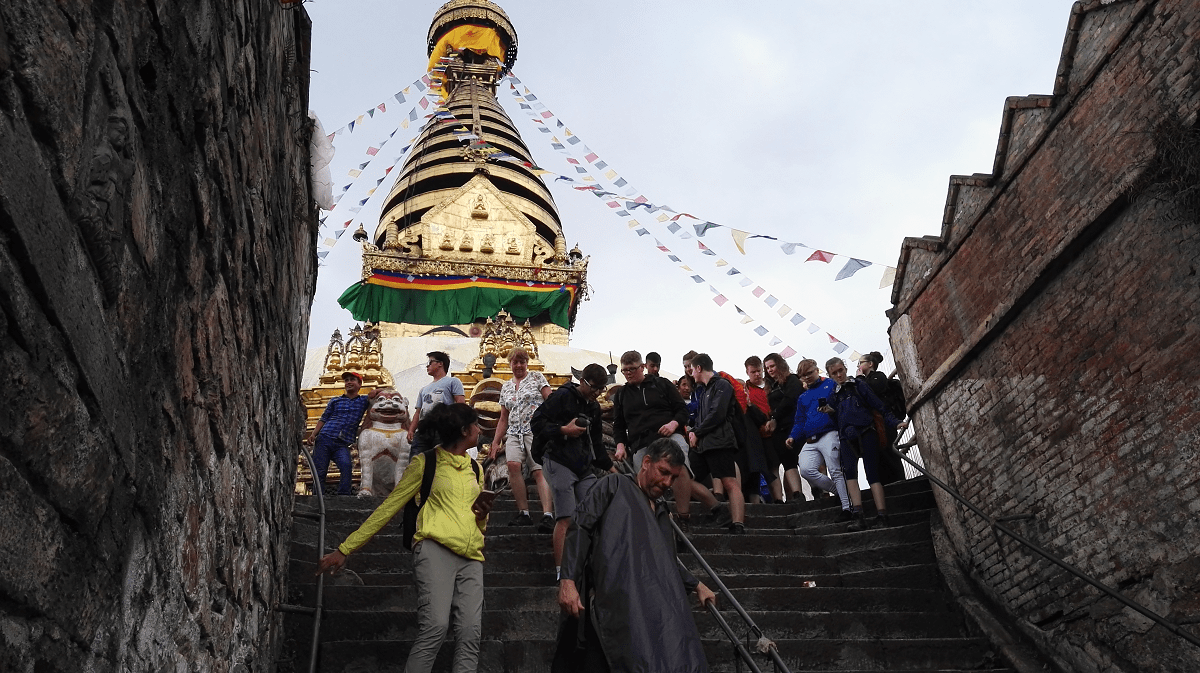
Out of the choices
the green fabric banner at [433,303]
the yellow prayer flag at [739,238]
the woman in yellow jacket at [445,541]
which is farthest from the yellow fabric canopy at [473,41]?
the woman in yellow jacket at [445,541]

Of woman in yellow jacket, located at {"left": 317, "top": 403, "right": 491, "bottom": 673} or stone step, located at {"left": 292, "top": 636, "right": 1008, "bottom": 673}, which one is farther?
stone step, located at {"left": 292, "top": 636, "right": 1008, "bottom": 673}

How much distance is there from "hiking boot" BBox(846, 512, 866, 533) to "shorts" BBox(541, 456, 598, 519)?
2.50 metres

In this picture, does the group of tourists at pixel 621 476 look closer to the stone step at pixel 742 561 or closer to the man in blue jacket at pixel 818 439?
the man in blue jacket at pixel 818 439

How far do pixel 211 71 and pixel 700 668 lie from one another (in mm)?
2764

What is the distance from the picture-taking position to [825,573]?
724 cm

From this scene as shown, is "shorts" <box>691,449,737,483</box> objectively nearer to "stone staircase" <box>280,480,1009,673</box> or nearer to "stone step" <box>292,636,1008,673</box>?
"stone staircase" <box>280,480,1009,673</box>

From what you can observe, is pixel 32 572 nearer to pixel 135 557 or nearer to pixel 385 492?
pixel 135 557

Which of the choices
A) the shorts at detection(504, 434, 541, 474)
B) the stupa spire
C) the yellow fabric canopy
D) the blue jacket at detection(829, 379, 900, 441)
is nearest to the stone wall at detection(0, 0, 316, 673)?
the shorts at detection(504, 434, 541, 474)

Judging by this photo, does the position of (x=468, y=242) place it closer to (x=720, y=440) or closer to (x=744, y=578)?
(x=720, y=440)

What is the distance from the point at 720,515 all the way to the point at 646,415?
3.57 feet

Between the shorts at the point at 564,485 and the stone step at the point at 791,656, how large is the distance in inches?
38.6

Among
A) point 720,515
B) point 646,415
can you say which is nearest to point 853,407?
point 720,515

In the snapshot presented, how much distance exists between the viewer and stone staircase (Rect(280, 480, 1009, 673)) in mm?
5352

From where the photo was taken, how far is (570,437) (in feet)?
21.3
